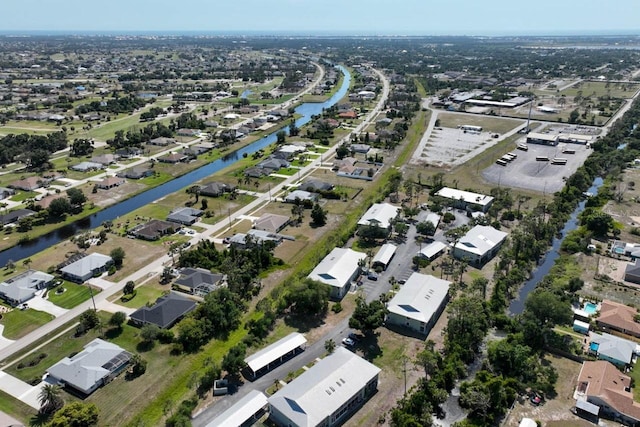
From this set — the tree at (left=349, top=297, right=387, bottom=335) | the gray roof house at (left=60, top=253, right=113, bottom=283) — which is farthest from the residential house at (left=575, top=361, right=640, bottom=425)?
the gray roof house at (left=60, top=253, right=113, bottom=283)

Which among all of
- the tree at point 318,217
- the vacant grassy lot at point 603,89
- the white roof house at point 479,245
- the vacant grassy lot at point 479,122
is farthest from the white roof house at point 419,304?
the vacant grassy lot at point 603,89

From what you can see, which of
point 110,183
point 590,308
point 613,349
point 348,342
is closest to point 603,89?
point 590,308

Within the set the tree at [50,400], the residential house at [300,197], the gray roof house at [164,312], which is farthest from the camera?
the residential house at [300,197]

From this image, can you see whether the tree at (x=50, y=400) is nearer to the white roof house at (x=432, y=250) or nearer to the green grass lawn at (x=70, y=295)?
the green grass lawn at (x=70, y=295)

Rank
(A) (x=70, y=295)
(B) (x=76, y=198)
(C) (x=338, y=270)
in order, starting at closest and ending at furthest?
1. (A) (x=70, y=295)
2. (C) (x=338, y=270)
3. (B) (x=76, y=198)

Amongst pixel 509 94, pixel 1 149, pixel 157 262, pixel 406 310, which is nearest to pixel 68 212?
pixel 157 262

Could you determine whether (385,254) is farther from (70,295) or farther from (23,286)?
(23,286)

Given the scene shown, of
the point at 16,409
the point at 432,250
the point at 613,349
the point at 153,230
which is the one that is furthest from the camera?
the point at 153,230
